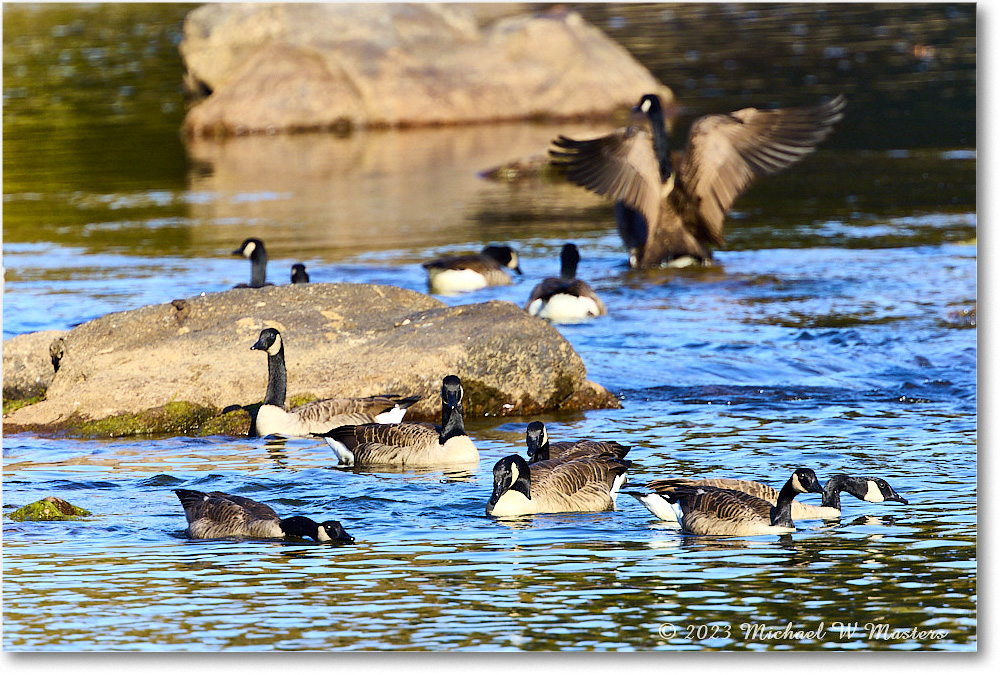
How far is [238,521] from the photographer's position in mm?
9234

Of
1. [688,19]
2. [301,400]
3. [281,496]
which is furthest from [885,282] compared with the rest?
[688,19]

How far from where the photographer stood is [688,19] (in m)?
43.3

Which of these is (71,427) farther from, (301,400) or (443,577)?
(443,577)

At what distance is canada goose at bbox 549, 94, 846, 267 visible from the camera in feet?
57.5

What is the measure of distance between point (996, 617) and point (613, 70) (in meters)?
25.0

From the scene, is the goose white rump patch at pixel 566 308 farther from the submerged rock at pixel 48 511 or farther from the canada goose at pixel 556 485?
the submerged rock at pixel 48 511

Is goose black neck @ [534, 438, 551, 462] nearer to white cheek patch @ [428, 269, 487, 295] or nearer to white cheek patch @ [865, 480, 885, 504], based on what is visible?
white cheek patch @ [865, 480, 885, 504]

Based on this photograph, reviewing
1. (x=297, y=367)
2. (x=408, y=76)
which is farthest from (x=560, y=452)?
(x=408, y=76)

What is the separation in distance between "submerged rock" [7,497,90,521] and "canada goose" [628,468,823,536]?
156 inches

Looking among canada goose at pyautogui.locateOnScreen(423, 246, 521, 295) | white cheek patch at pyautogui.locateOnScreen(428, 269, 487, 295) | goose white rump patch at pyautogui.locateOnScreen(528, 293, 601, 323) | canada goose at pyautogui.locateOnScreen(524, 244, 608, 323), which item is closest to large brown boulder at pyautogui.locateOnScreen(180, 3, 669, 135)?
canada goose at pyautogui.locateOnScreen(423, 246, 521, 295)

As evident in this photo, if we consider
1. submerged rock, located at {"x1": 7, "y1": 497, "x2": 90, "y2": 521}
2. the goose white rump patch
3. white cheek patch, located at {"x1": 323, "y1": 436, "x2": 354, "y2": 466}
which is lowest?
submerged rock, located at {"x1": 7, "y1": 497, "x2": 90, "y2": 521}

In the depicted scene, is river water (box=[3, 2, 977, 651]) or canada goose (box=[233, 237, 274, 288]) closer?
river water (box=[3, 2, 977, 651])

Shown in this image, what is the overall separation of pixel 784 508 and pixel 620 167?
9168mm

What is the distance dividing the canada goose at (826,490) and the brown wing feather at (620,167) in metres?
8.09
